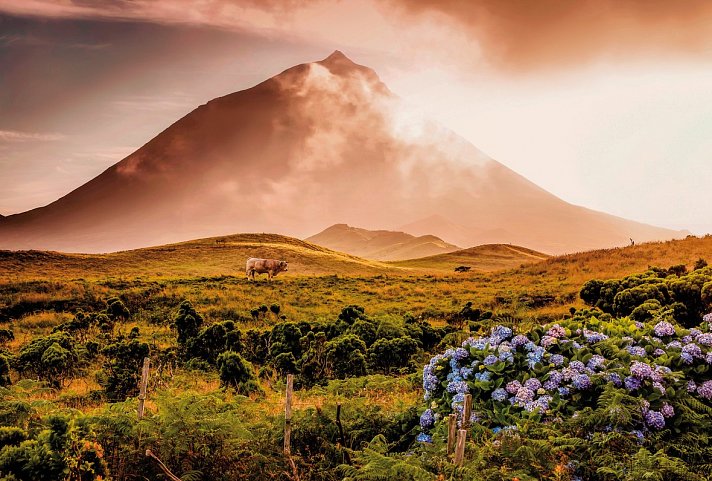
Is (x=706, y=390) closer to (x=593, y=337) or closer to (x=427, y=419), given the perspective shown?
(x=593, y=337)

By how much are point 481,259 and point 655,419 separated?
103551 millimetres

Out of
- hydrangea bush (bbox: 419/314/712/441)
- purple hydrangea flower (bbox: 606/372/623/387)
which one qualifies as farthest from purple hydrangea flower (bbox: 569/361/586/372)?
purple hydrangea flower (bbox: 606/372/623/387)

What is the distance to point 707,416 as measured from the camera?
7199 millimetres

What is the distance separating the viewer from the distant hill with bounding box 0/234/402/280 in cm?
5650

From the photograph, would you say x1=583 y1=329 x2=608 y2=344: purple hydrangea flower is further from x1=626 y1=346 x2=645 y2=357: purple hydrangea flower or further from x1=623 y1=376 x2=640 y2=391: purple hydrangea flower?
x1=623 y1=376 x2=640 y2=391: purple hydrangea flower

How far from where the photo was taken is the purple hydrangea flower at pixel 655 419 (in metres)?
6.67

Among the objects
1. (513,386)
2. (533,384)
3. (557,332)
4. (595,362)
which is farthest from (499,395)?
(557,332)

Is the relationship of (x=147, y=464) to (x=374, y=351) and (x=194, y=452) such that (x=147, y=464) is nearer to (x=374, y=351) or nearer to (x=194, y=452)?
(x=194, y=452)

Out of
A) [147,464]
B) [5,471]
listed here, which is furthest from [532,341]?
[5,471]

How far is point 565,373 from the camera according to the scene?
287 inches

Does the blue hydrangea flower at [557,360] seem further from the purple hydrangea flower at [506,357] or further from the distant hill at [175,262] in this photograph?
the distant hill at [175,262]

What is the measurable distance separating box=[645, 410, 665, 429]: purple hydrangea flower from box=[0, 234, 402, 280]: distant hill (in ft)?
157

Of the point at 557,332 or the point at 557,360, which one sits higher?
the point at 557,332

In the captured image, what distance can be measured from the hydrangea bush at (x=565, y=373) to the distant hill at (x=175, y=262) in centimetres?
4609
